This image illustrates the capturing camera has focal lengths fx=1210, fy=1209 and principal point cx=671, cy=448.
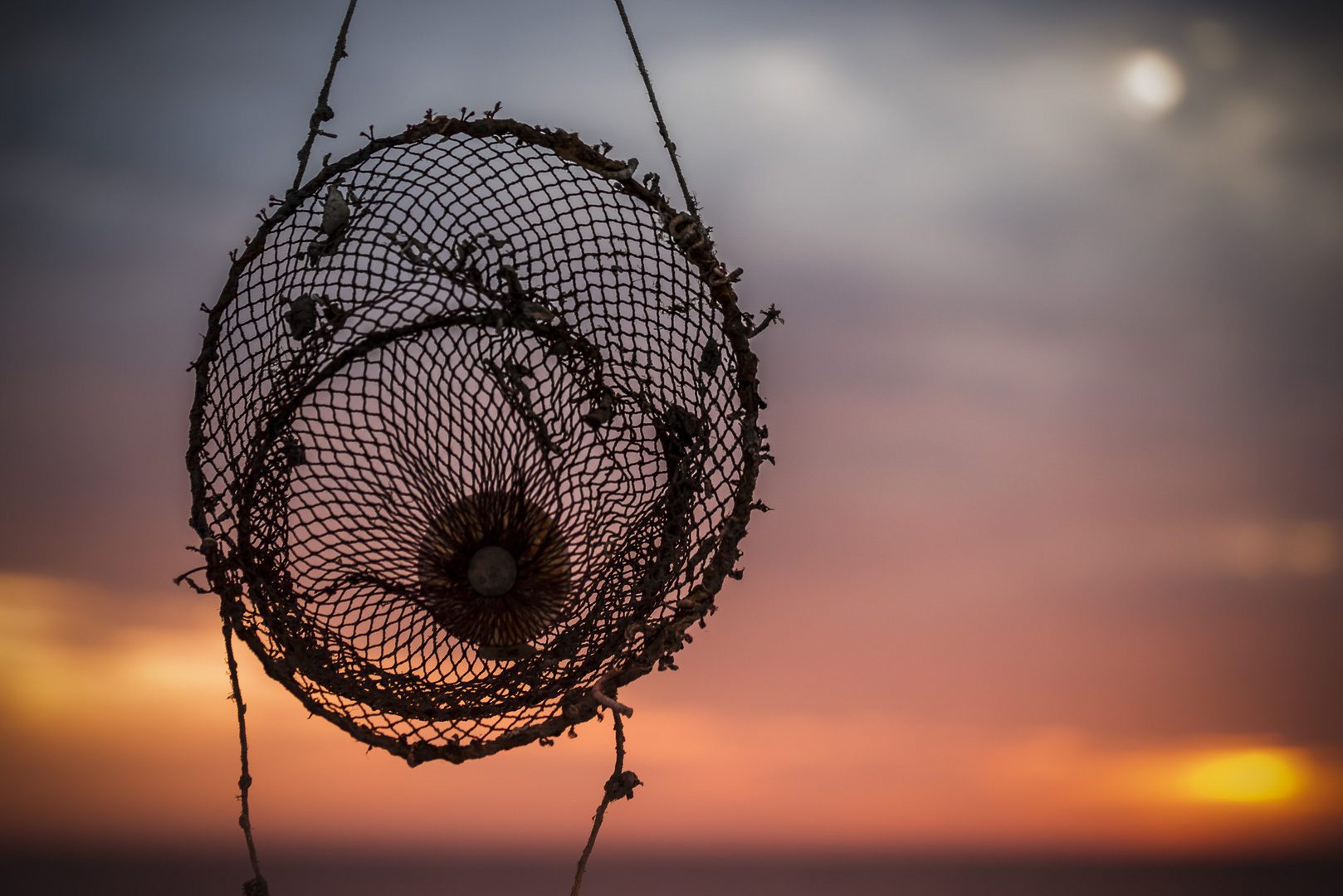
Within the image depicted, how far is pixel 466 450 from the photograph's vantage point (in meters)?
1.46

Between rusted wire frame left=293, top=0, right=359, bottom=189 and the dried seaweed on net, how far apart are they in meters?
0.07

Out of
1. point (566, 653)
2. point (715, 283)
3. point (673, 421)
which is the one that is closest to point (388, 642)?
point (566, 653)

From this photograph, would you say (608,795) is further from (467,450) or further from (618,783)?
(467,450)

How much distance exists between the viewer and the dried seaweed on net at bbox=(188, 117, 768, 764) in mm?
1452

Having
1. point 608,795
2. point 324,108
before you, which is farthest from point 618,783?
point 324,108

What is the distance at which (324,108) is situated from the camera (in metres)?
1.58

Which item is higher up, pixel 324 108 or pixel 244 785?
pixel 324 108

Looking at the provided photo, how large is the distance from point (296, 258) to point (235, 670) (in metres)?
0.55

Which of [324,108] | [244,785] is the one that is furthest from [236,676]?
[324,108]

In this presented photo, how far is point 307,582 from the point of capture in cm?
155

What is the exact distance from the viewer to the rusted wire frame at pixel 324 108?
154 centimetres

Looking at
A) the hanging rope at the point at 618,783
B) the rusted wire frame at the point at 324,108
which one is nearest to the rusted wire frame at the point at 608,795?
the hanging rope at the point at 618,783

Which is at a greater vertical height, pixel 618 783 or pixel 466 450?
pixel 466 450

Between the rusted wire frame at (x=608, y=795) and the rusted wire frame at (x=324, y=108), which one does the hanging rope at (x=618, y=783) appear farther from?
the rusted wire frame at (x=324, y=108)
